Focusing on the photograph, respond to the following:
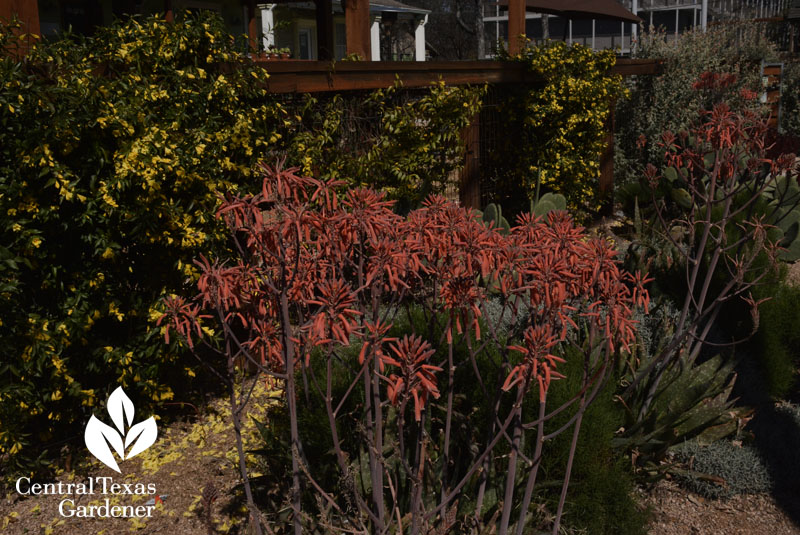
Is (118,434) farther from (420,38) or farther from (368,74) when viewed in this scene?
(420,38)

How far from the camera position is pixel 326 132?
197 inches

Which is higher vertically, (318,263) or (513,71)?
(513,71)

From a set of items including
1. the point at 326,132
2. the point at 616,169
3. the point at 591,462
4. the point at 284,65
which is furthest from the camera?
the point at 616,169

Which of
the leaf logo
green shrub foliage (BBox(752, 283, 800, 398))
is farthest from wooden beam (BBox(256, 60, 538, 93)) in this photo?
green shrub foliage (BBox(752, 283, 800, 398))

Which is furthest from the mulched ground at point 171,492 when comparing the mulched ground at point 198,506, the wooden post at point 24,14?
the wooden post at point 24,14

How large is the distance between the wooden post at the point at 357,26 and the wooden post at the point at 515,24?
8.99 feet

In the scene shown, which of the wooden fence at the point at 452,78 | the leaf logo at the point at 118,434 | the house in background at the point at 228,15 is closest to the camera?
the leaf logo at the point at 118,434

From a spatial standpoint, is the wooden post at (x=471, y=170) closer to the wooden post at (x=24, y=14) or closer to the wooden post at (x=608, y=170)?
the wooden post at (x=608, y=170)

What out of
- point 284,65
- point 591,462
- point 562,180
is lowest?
point 591,462

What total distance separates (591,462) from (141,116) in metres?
2.66

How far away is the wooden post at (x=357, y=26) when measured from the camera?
568 cm

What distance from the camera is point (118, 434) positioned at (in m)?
3.90

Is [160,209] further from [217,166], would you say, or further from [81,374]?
[81,374]

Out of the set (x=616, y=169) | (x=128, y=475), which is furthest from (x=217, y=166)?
(x=616, y=169)
